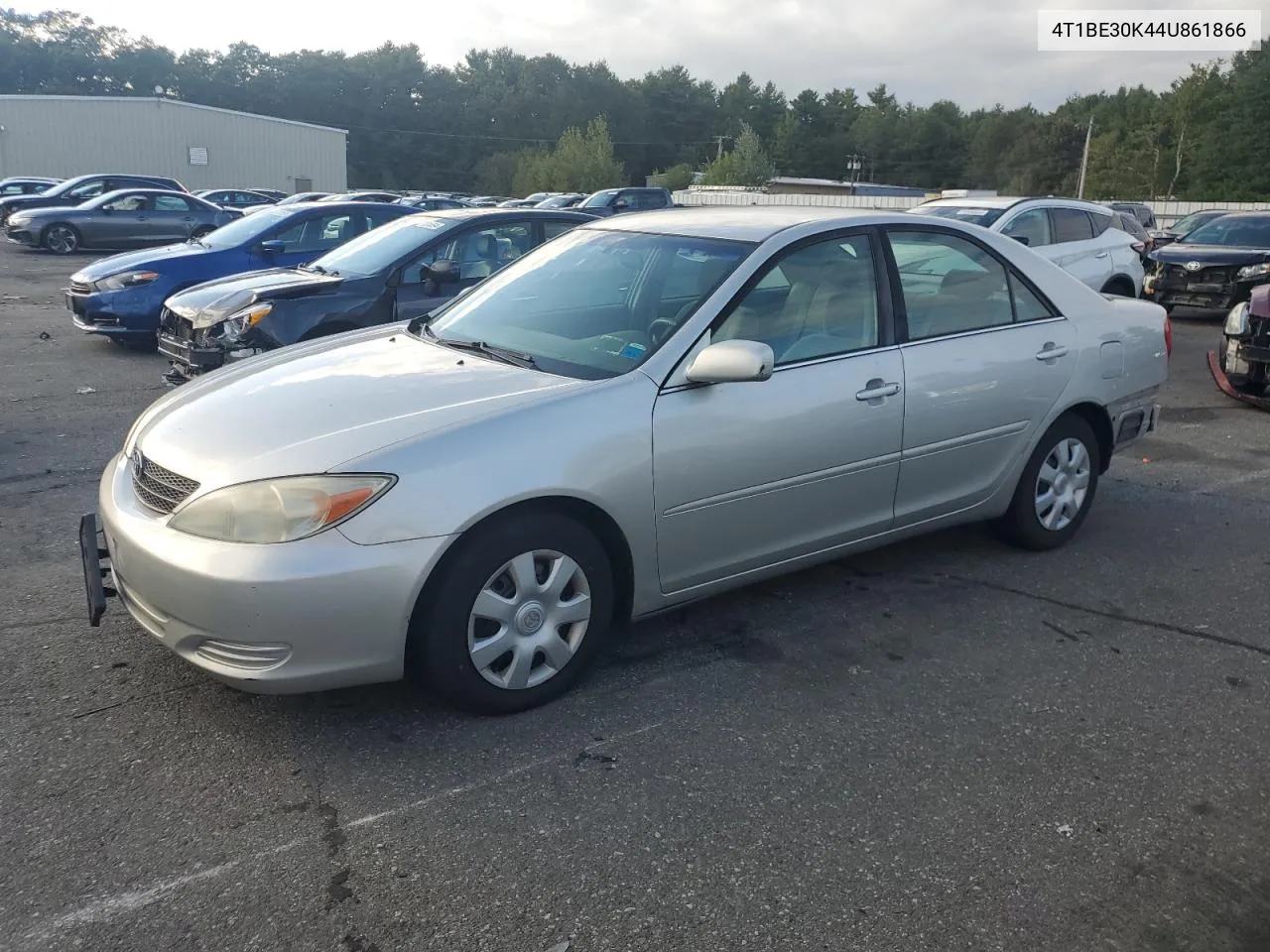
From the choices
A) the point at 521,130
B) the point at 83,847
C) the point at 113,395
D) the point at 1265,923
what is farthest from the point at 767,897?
the point at 521,130

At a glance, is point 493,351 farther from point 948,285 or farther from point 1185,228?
point 1185,228

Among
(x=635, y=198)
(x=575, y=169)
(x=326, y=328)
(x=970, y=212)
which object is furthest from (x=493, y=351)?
(x=575, y=169)

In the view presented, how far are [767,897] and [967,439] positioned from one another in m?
2.58

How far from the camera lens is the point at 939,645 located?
423 centimetres

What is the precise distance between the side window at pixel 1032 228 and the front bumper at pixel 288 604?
31.1 feet

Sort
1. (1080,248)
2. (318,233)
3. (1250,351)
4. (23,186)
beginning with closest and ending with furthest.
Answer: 1. (1250,351)
2. (318,233)
3. (1080,248)
4. (23,186)

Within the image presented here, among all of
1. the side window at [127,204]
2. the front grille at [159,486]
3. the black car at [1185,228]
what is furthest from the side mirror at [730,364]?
the side window at [127,204]

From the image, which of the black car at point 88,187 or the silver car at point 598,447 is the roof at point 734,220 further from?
the black car at point 88,187

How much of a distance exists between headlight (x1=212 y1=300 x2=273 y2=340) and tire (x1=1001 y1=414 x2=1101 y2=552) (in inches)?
214

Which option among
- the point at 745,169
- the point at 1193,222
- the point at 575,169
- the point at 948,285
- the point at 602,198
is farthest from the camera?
the point at 745,169

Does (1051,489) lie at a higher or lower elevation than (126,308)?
lower

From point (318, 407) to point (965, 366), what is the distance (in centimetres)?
270

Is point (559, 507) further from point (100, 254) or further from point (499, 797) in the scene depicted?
point (100, 254)

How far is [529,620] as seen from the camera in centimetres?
349
